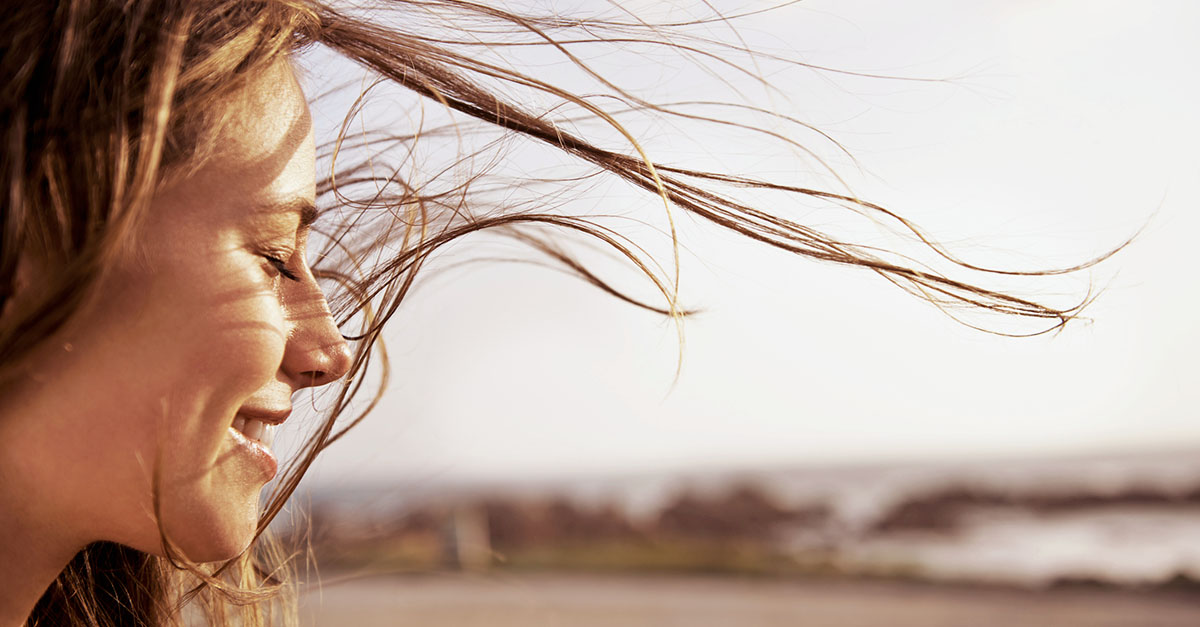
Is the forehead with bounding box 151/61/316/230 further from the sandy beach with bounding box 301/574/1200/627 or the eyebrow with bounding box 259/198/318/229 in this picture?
the sandy beach with bounding box 301/574/1200/627

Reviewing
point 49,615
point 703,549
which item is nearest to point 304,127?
point 49,615

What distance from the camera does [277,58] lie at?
1729mm

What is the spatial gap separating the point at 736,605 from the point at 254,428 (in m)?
9.81

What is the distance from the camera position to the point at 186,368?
1488 mm

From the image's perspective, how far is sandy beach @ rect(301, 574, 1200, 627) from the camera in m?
9.51

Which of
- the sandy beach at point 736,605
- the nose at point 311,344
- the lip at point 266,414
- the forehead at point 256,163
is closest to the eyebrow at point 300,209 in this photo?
the forehead at point 256,163

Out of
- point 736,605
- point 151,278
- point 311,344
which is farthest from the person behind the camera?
point 736,605

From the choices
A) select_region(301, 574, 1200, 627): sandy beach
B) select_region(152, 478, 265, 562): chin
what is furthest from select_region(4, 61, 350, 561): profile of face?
select_region(301, 574, 1200, 627): sandy beach

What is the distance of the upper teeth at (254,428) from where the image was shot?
1645 millimetres

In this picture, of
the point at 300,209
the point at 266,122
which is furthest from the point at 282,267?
the point at 266,122

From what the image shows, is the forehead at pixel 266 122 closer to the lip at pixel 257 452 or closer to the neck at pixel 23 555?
the lip at pixel 257 452

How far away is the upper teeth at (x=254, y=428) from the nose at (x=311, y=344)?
90 mm

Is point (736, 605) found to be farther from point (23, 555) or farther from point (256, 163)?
point (256, 163)

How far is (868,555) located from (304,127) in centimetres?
1319
